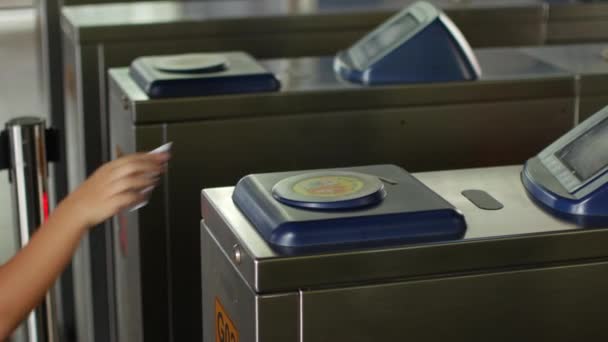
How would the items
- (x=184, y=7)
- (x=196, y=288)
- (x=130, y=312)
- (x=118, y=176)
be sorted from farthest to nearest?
1. (x=184, y=7)
2. (x=130, y=312)
3. (x=196, y=288)
4. (x=118, y=176)

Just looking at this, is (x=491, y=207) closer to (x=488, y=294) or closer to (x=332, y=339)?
(x=488, y=294)

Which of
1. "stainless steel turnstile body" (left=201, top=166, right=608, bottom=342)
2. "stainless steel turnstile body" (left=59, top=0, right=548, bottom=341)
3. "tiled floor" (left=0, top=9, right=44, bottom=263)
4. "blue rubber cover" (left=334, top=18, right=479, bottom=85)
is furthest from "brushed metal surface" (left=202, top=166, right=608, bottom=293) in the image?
"tiled floor" (left=0, top=9, right=44, bottom=263)

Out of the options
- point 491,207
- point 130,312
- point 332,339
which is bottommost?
point 130,312

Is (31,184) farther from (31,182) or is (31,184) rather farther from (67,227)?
(67,227)

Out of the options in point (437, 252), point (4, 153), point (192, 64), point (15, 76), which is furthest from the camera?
point (15, 76)

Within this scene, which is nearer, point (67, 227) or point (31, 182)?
point (67, 227)

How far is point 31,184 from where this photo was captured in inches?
77.4

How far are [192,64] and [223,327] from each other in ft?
2.53

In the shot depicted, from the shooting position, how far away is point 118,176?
1408 mm

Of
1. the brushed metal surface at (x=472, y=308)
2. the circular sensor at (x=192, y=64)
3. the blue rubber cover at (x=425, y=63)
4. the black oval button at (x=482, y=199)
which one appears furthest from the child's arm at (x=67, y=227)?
the blue rubber cover at (x=425, y=63)

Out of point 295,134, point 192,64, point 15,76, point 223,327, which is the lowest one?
point 15,76

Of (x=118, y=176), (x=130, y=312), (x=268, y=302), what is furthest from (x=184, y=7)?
(x=268, y=302)

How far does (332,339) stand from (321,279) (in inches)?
3.2

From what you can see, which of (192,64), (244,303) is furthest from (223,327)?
(192,64)
